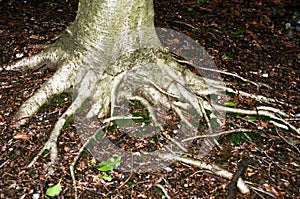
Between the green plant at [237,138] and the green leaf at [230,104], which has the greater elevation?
the green leaf at [230,104]

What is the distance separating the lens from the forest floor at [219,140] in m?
2.46

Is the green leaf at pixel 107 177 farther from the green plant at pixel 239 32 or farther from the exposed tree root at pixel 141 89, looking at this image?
the green plant at pixel 239 32

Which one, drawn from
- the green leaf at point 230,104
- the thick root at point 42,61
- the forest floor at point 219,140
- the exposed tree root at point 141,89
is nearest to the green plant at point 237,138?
the forest floor at point 219,140

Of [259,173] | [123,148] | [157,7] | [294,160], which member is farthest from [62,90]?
[157,7]

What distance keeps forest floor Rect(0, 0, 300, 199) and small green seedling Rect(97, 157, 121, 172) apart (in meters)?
0.03

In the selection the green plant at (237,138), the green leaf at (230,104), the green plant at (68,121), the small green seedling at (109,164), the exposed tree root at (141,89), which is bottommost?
the small green seedling at (109,164)

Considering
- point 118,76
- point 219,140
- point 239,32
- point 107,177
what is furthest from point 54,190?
point 239,32

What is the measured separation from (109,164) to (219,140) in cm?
74

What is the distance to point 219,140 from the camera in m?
2.80

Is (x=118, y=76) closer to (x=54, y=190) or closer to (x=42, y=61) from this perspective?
(x=42, y=61)

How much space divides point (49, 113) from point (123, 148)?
0.56 metres

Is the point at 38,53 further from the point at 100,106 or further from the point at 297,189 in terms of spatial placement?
the point at 297,189

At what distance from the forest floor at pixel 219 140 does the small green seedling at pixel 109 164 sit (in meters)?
0.03

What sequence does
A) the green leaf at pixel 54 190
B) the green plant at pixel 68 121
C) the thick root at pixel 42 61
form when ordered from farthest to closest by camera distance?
the thick root at pixel 42 61 < the green plant at pixel 68 121 < the green leaf at pixel 54 190
